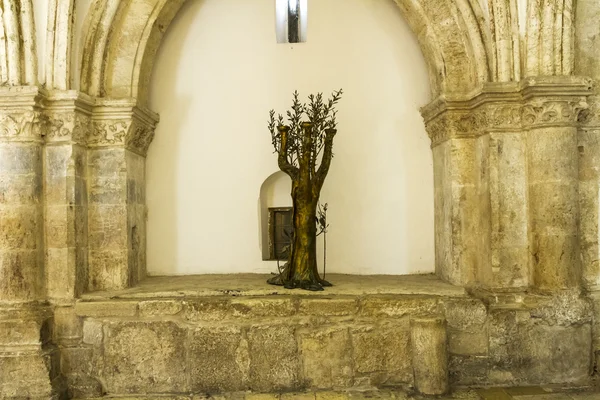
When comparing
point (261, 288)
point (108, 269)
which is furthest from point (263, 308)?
point (108, 269)

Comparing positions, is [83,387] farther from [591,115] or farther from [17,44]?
[591,115]

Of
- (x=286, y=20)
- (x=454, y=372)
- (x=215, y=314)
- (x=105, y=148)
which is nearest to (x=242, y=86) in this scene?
(x=286, y=20)

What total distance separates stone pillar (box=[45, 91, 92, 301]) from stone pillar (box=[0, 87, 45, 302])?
0.11 metres

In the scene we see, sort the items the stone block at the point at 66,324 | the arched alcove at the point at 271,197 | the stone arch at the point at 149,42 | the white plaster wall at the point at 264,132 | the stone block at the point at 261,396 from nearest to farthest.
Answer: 1. the stone block at the point at 261,396
2. the stone block at the point at 66,324
3. the stone arch at the point at 149,42
4. the white plaster wall at the point at 264,132
5. the arched alcove at the point at 271,197

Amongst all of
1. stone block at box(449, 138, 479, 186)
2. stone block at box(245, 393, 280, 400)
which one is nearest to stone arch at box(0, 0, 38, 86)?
stone block at box(245, 393, 280, 400)

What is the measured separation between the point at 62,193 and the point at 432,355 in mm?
3459

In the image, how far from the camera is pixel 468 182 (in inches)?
173

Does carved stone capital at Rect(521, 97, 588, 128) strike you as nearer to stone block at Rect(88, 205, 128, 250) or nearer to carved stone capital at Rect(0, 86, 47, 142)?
stone block at Rect(88, 205, 128, 250)

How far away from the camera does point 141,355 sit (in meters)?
3.95

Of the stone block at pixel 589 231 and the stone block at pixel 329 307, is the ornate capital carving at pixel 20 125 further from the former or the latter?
the stone block at pixel 589 231

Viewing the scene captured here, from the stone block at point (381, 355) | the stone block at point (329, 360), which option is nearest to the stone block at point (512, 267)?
the stone block at point (381, 355)

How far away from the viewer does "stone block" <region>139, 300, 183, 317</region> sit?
3.97 m

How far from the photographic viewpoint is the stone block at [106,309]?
3975 millimetres

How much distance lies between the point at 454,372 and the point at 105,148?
3786 millimetres
